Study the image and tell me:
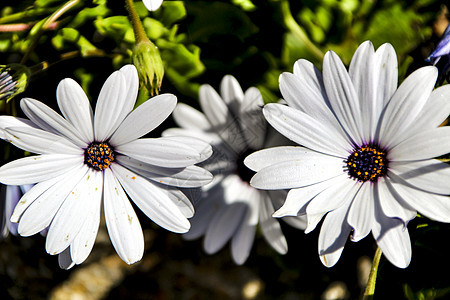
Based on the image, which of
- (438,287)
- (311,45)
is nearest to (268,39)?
(311,45)

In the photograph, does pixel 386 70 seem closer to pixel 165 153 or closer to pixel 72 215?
pixel 165 153

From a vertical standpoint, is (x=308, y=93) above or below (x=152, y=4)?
below

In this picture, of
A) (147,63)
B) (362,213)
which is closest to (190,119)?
(147,63)

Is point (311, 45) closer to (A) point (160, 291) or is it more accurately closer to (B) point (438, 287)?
(B) point (438, 287)

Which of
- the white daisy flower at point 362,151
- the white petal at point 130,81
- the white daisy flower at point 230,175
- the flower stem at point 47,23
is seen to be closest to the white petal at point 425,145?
the white daisy flower at point 362,151

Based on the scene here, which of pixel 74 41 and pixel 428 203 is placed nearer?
pixel 428 203
